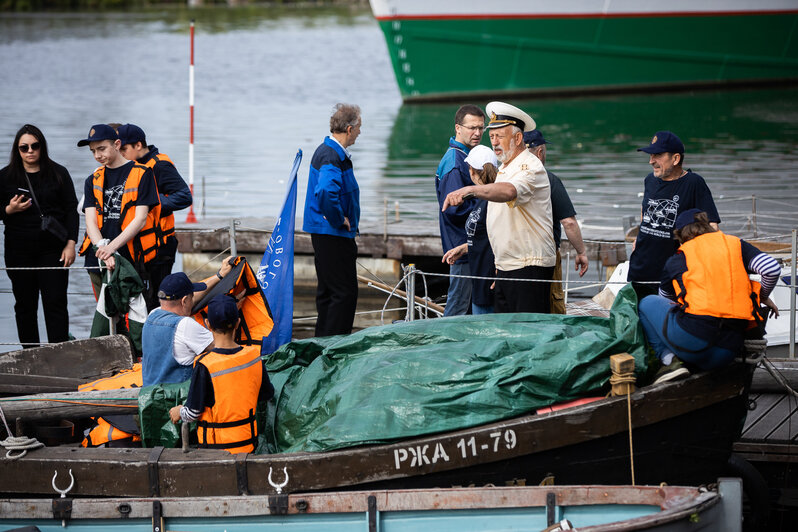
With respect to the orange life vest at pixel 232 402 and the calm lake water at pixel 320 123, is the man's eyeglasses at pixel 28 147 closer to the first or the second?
the orange life vest at pixel 232 402

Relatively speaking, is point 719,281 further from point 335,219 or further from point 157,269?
point 157,269

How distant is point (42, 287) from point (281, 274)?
7.42ft

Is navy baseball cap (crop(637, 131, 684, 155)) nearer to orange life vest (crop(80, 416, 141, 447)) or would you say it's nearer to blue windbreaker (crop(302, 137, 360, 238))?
blue windbreaker (crop(302, 137, 360, 238))

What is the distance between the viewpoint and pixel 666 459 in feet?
18.6

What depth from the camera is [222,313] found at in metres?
5.45

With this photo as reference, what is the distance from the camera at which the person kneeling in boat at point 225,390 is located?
5.49 metres

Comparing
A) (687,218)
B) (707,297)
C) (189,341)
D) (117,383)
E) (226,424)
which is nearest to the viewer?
(707,297)

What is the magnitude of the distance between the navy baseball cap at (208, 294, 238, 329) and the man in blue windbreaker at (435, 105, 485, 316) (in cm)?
276

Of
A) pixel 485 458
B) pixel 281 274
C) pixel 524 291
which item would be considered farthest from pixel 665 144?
pixel 281 274

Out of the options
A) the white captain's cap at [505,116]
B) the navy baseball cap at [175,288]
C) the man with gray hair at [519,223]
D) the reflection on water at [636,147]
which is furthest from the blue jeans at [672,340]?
the reflection on water at [636,147]

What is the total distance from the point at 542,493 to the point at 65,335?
505 cm

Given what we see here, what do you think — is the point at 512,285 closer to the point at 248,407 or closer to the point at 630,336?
the point at 630,336

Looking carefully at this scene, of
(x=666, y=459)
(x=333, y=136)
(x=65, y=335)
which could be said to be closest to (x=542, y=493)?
(x=666, y=459)

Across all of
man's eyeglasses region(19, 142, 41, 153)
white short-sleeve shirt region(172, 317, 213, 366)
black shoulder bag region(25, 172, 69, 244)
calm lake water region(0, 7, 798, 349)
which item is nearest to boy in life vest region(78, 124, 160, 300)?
black shoulder bag region(25, 172, 69, 244)
